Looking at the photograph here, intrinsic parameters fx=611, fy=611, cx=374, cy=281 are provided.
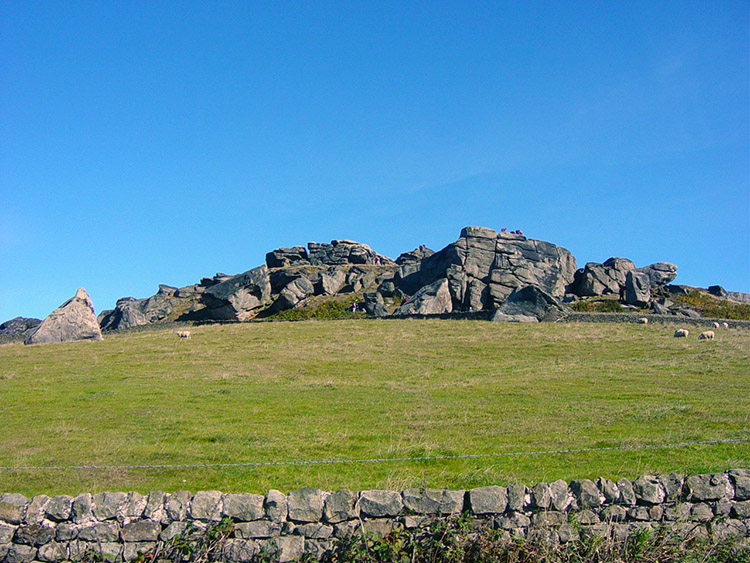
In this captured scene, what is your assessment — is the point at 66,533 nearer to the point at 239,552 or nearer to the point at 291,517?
the point at 239,552

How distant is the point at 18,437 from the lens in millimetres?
17078

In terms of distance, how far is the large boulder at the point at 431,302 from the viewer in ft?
186

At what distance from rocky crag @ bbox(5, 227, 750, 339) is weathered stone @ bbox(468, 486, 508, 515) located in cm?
4330

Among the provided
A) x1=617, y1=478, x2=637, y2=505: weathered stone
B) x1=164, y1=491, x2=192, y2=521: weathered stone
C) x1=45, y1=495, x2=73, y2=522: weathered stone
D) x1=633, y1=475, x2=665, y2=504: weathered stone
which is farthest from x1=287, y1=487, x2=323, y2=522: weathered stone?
x1=633, y1=475, x2=665, y2=504: weathered stone

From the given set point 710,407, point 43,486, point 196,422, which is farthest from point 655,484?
point 196,422

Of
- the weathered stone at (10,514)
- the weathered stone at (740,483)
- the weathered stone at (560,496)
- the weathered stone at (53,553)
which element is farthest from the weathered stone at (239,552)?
the weathered stone at (740,483)

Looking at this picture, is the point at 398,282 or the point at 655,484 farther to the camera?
the point at 398,282

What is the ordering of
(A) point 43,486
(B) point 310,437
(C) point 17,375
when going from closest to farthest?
(A) point 43,486, (B) point 310,437, (C) point 17,375

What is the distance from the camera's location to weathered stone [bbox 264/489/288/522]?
905 cm

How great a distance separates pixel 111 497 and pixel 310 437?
7.23 metres

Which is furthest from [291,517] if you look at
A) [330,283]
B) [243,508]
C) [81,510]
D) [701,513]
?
[330,283]

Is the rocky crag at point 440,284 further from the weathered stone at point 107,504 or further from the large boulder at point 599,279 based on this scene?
the weathered stone at point 107,504

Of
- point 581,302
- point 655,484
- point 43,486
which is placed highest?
point 581,302

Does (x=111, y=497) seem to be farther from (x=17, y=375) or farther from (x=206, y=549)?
(x=17, y=375)
